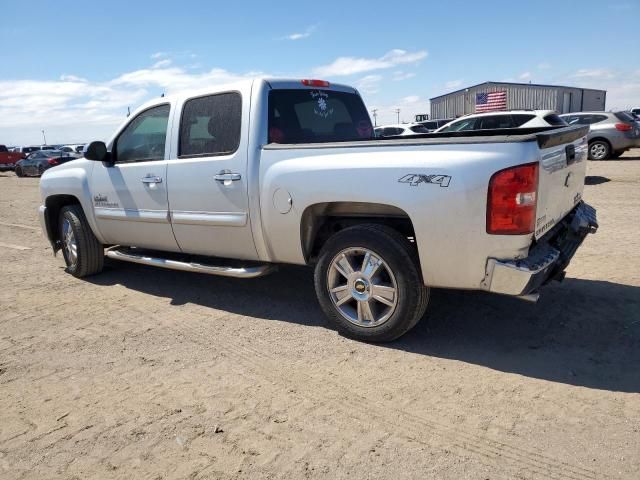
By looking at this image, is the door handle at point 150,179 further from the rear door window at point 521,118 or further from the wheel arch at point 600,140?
the wheel arch at point 600,140

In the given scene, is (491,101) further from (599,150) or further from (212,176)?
(212,176)

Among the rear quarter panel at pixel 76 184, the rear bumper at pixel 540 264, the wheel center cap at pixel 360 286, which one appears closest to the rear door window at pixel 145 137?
the rear quarter panel at pixel 76 184

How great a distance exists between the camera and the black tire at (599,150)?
15.5 meters

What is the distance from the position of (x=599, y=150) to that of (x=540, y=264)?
14634 millimetres

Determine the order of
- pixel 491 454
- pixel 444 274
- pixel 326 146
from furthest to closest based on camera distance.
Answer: pixel 326 146 < pixel 444 274 < pixel 491 454

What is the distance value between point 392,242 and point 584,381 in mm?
1462

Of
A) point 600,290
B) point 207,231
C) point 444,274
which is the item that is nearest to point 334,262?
point 444,274

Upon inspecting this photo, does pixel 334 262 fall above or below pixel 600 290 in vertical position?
above

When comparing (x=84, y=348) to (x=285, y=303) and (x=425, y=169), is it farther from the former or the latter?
(x=425, y=169)

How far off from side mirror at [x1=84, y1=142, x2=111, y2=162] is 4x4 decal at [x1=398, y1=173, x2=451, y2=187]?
3324 mm

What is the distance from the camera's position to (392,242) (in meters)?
3.60

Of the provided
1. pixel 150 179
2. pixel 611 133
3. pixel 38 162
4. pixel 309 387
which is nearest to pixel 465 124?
pixel 611 133

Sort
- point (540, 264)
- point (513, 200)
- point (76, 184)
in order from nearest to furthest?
point (513, 200), point (540, 264), point (76, 184)

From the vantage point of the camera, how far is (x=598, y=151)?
623 inches
